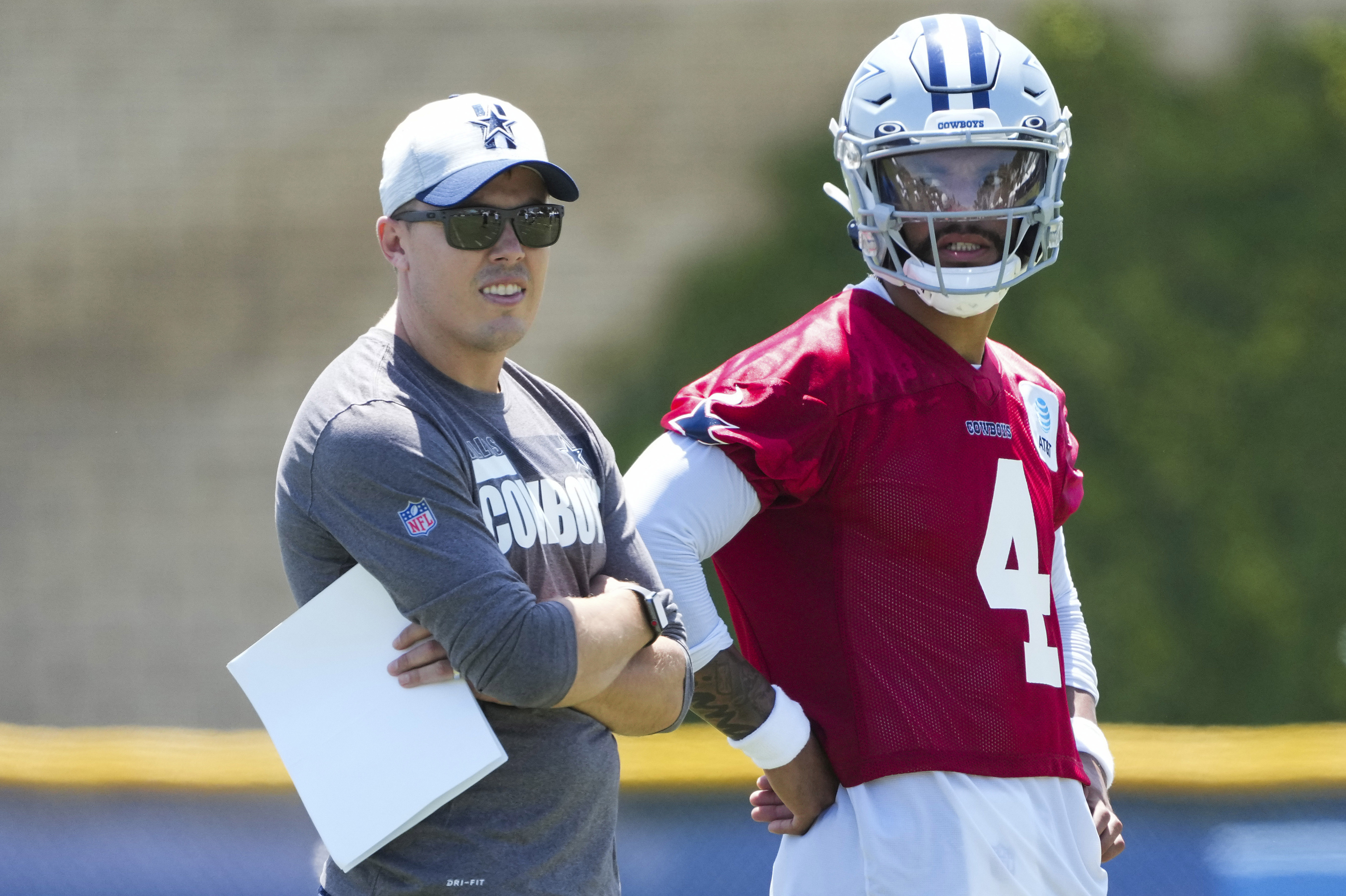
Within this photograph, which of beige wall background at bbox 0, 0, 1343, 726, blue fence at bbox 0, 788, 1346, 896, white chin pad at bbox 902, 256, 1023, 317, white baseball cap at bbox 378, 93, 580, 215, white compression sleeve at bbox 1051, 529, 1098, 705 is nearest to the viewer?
white baseball cap at bbox 378, 93, 580, 215

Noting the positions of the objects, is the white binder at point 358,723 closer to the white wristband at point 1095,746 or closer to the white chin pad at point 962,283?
the white chin pad at point 962,283

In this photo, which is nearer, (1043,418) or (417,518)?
(417,518)

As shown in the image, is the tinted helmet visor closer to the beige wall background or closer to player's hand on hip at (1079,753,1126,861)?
player's hand on hip at (1079,753,1126,861)

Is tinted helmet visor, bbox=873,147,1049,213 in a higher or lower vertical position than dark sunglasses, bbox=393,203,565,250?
lower

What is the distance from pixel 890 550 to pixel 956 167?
0.68 metres

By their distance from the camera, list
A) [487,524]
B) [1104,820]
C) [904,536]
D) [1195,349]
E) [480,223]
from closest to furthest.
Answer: [487,524] → [480,223] → [904,536] → [1104,820] → [1195,349]

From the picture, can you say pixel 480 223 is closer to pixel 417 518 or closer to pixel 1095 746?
pixel 417 518

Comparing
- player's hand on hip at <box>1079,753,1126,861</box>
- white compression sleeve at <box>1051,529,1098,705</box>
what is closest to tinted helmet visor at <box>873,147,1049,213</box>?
white compression sleeve at <box>1051,529,1098,705</box>

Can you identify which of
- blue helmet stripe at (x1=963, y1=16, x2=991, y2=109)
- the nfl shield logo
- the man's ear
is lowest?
the nfl shield logo

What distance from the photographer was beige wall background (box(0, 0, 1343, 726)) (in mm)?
11383

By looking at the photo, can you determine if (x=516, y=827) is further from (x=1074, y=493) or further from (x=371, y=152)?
(x=371, y=152)

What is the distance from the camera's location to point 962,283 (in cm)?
237

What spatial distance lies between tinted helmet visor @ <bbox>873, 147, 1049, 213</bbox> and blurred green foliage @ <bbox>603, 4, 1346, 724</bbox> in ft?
25.4

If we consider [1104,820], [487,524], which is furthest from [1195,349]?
[487,524]
